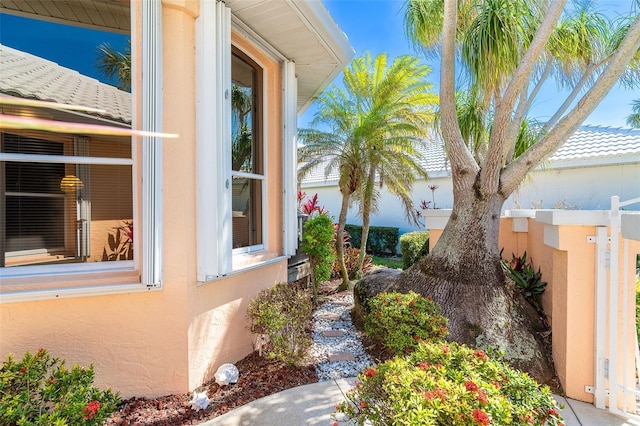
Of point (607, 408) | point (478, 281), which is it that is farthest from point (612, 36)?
point (607, 408)

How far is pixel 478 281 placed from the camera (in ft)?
17.3

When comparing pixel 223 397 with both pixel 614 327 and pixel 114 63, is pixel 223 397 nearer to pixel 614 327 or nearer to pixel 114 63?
pixel 114 63

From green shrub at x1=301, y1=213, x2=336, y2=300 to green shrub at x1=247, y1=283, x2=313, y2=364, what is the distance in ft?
7.93

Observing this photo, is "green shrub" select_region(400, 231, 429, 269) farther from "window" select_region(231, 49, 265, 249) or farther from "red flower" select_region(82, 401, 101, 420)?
"red flower" select_region(82, 401, 101, 420)

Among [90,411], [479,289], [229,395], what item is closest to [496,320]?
[479,289]

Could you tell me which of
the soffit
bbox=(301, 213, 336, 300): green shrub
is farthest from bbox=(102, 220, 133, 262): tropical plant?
bbox=(301, 213, 336, 300): green shrub

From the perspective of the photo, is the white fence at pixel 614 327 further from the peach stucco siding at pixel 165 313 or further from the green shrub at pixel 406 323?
the peach stucco siding at pixel 165 313

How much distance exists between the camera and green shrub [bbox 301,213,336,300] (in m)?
A: 7.16

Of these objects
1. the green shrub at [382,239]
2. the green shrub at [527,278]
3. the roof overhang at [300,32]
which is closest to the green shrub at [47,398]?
the roof overhang at [300,32]

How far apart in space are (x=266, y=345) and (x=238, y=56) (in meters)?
4.43

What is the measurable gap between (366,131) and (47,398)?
7.96m

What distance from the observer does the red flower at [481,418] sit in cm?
194

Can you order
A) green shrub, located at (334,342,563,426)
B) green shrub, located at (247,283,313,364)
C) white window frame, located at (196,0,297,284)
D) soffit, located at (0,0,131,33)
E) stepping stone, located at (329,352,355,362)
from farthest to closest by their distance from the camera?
stepping stone, located at (329,352,355,362)
green shrub, located at (247,283,313,364)
white window frame, located at (196,0,297,284)
soffit, located at (0,0,131,33)
green shrub, located at (334,342,563,426)

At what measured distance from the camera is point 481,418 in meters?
1.96
